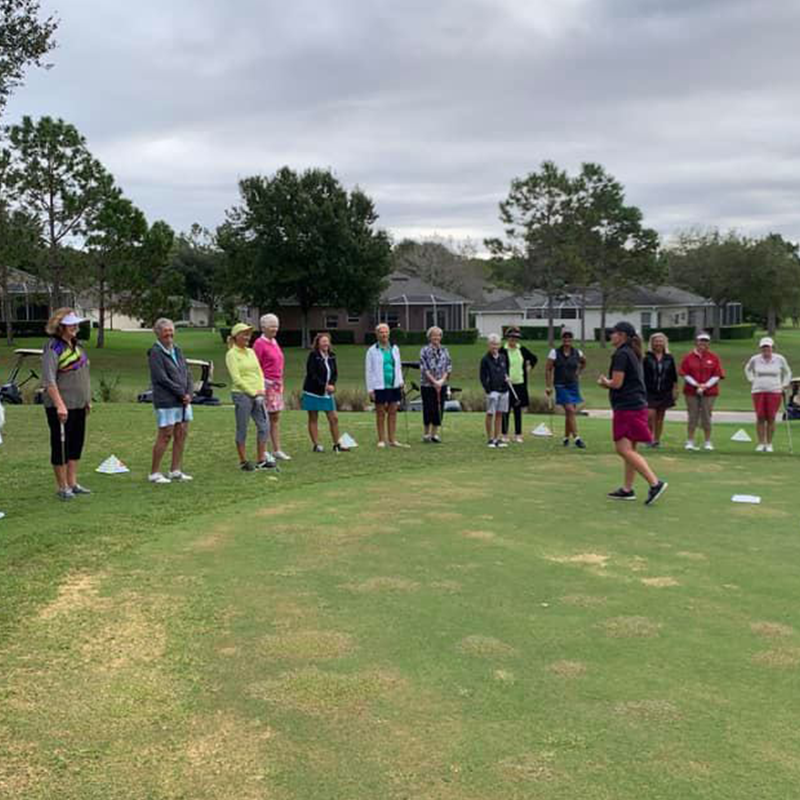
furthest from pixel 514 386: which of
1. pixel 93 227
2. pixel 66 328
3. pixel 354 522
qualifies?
pixel 93 227

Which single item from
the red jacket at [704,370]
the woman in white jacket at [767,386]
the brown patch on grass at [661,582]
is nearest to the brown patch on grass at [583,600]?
the brown patch on grass at [661,582]

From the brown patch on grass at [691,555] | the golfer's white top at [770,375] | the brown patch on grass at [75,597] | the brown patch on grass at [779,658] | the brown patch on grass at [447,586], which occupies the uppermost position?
the golfer's white top at [770,375]

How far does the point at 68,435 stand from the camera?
8898mm

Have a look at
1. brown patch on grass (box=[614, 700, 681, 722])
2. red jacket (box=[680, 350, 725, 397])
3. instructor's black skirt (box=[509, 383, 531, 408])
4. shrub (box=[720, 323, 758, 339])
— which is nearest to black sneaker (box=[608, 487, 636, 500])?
instructor's black skirt (box=[509, 383, 531, 408])

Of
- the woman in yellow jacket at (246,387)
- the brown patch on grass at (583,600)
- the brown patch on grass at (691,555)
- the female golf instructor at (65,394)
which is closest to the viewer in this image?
the brown patch on grass at (583,600)

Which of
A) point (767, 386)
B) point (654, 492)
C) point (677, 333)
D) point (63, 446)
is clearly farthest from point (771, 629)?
point (677, 333)

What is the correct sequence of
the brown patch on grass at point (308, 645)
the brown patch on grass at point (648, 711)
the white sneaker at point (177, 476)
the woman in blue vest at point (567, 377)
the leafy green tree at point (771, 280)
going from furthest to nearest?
the leafy green tree at point (771, 280)
the woman in blue vest at point (567, 377)
the white sneaker at point (177, 476)
the brown patch on grass at point (308, 645)
the brown patch on grass at point (648, 711)

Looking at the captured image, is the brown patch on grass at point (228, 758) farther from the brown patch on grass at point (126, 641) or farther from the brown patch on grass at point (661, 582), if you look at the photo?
the brown patch on grass at point (661, 582)

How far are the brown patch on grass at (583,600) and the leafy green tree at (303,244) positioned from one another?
163ft

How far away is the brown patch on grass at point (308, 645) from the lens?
4684 mm

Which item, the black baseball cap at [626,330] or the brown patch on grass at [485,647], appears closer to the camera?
the brown patch on grass at [485,647]

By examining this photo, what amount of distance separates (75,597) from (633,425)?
18.4 ft

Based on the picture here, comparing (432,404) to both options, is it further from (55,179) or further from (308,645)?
(55,179)

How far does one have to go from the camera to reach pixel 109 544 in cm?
714
